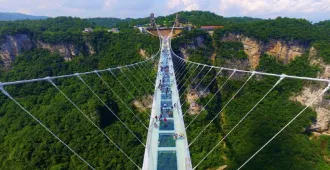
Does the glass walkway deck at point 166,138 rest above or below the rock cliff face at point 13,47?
below

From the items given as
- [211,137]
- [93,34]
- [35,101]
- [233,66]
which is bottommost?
[211,137]

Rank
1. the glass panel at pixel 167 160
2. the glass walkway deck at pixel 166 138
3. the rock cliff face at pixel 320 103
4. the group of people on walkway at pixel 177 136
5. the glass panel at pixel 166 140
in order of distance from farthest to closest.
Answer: the rock cliff face at pixel 320 103
the group of people on walkway at pixel 177 136
the glass panel at pixel 166 140
the glass walkway deck at pixel 166 138
the glass panel at pixel 167 160

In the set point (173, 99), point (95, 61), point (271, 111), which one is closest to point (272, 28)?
point (271, 111)

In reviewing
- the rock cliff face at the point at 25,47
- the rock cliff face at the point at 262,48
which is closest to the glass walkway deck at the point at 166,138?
the rock cliff face at the point at 25,47

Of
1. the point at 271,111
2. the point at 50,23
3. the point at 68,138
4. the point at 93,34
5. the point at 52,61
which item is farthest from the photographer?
the point at 50,23

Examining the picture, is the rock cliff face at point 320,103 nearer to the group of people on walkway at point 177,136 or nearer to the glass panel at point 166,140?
the group of people on walkway at point 177,136

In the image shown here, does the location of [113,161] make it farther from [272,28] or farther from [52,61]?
[272,28]

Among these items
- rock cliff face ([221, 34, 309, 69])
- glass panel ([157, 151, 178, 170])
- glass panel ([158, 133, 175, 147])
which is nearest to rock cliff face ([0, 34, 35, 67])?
rock cliff face ([221, 34, 309, 69])
